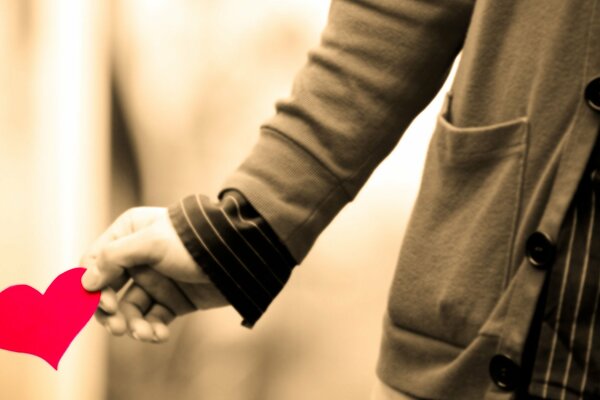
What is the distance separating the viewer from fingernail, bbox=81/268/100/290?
0.81m

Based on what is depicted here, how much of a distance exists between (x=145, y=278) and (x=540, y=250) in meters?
0.43

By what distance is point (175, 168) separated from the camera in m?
1.60

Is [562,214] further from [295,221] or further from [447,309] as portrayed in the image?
[295,221]

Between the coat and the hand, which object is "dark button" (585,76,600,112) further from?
the hand

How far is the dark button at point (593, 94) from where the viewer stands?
0.61 m

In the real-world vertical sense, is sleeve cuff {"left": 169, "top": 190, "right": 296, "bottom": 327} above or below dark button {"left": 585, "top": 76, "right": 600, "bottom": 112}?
below

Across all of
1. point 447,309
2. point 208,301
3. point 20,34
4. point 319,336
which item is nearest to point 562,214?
point 447,309

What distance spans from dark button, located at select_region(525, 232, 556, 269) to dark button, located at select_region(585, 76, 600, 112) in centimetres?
10

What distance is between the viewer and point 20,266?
1.60m

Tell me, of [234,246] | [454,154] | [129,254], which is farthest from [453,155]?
[129,254]

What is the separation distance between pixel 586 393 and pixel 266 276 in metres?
0.34

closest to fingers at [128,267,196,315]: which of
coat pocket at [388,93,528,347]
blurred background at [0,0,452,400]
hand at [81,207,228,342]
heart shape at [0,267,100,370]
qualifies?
hand at [81,207,228,342]

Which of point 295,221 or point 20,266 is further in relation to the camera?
point 20,266

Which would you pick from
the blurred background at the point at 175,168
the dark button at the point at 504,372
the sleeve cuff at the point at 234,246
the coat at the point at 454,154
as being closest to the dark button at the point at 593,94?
the coat at the point at 454,154
